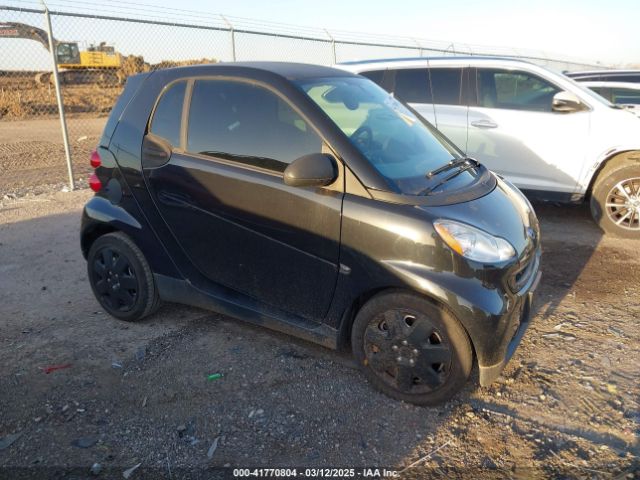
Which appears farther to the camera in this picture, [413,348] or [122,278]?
[122,278]

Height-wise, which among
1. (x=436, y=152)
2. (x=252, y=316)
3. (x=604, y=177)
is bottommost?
(x=252, y=316)

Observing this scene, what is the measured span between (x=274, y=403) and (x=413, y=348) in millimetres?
847

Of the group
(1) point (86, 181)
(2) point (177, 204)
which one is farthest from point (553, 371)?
(1) point (86, 181)

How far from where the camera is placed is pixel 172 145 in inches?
136

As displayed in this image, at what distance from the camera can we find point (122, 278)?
3.80 metres

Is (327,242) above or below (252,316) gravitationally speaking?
above

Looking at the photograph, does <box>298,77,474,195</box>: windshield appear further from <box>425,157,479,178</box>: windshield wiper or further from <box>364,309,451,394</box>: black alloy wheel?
<box>364,309,451,394</box>: black alloy wheel

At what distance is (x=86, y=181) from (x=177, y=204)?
615 cm

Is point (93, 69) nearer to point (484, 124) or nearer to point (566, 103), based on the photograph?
point (484, 124)

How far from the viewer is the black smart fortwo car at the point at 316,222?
2.76m

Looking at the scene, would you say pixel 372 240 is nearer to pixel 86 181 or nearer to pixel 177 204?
pixel 177 204

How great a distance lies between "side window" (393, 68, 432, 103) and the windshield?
3010 mm

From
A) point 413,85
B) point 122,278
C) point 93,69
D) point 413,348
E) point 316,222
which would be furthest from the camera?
point 93,69

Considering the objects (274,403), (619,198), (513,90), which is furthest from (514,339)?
Result: (513,90)
